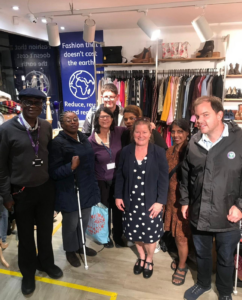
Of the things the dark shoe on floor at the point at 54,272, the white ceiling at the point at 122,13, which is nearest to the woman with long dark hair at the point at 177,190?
the dark shoe on floor at the point at 54,272

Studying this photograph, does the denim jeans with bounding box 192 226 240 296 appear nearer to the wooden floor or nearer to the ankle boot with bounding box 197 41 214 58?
the wooden floor

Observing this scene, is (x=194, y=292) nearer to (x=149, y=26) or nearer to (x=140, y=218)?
(x=140, y=218)

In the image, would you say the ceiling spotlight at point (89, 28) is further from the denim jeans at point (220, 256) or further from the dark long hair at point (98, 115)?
the denim jeans at point (220, 256)

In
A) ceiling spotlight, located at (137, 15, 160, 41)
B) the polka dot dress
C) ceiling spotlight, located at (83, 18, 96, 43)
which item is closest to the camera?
the polka dot dress

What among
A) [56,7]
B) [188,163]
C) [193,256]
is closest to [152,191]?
[188,163]

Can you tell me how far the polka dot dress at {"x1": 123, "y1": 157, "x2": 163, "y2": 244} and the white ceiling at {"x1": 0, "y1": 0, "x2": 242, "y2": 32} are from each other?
2961 millimetres

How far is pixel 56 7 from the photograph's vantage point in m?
3.86

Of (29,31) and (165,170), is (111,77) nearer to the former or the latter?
(29,31)

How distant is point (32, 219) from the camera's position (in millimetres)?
2029

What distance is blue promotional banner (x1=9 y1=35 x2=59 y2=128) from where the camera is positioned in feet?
18.2

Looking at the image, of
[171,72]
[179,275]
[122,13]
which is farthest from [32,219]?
[171,72]

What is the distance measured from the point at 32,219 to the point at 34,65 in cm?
483

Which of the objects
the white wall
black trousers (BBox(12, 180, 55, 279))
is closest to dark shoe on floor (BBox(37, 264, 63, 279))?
black trousers (BBox(12, 180, 55, 279))

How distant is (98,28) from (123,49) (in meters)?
0.71
